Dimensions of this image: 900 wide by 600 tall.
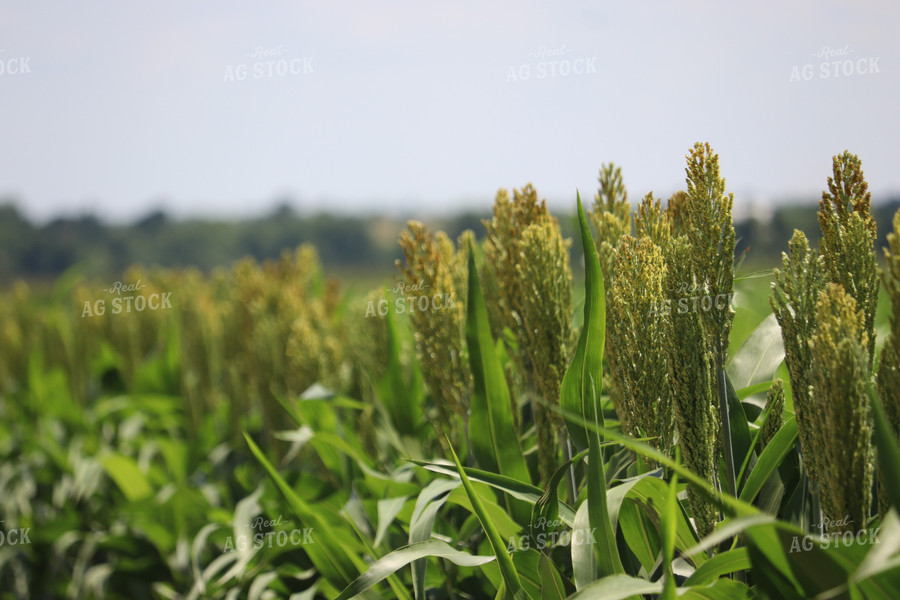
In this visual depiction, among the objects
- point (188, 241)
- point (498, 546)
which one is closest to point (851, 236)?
point (498, 546)

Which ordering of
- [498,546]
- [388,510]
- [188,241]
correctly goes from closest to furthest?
[498,546] < [388,510] < [188,241]

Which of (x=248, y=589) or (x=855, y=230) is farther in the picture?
(x=248, y=589)

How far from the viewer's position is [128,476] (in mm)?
3189

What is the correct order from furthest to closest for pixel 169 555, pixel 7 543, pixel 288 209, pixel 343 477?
pixel 288 209
pixel 7 543
pixel 169 555
pixel 343 477

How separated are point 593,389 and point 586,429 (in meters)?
0.08

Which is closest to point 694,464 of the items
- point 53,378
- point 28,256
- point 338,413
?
point 338,413

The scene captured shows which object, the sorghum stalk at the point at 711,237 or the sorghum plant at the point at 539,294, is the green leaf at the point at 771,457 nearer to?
the sorghum stalk at the point at 711,237

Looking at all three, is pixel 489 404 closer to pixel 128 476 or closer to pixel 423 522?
pixel 423 522

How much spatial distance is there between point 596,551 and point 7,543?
3.65 meters

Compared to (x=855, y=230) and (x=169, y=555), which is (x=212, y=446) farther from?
(x=855, y=230)

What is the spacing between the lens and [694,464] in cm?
106

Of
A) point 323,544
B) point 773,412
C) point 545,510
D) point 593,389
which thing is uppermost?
point 593,389

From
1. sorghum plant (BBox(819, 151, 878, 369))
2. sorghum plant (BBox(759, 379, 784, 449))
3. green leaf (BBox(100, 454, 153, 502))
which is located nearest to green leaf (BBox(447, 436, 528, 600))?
sorghum plant (BBox(759, 379, 784, 449))

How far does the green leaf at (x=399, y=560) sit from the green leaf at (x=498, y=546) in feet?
0.29
